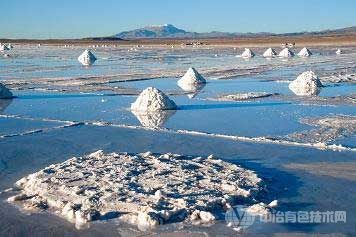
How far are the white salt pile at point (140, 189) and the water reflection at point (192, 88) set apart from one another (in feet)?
25.0

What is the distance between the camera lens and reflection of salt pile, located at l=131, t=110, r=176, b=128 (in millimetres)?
10117

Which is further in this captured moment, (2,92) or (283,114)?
(2,92)

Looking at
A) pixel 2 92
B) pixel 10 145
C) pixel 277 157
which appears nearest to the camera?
pixel 277 157

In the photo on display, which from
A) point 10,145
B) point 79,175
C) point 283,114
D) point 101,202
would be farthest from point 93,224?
point 283,114

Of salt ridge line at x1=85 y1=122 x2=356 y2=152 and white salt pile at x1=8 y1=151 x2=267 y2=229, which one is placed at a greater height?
white salt pile at x1=8 y1=151 x2=267 y2=229

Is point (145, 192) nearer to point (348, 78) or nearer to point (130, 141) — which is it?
point (130, 141)

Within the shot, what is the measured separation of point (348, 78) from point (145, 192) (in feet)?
47.3

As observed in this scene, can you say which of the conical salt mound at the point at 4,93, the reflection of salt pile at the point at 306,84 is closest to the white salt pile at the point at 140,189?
the conical salt mound at the point at 4,93

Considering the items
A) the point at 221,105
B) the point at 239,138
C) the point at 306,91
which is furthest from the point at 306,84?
the point at 239,138

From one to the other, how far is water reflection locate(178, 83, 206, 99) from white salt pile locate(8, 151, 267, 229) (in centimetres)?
761

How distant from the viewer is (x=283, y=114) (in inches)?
435

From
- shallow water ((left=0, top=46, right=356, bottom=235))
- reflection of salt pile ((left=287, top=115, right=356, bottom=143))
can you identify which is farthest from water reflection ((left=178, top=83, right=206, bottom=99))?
reflection of salt pile ((left=287, top=115, right=356, bottom=143))

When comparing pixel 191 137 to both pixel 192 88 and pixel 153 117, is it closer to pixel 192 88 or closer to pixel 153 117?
pixel 153 117

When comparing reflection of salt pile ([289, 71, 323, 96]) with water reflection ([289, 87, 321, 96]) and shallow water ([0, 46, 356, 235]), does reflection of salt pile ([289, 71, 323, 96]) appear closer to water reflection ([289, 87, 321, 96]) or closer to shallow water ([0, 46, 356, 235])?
water reflection ([289, 87, 321, 96])
